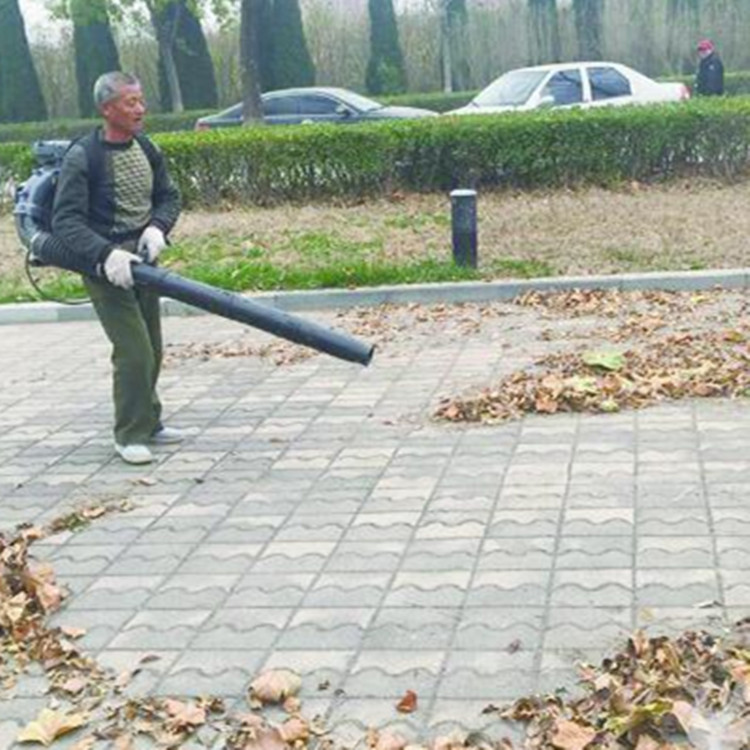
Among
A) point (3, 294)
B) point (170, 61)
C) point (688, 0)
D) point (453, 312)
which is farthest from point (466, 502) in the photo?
point (688, 0)

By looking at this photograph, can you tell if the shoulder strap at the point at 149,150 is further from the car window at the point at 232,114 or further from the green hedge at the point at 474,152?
the car window at the point at 232,114

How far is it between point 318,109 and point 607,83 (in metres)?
5.47

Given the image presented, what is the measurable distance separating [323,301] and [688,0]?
2703 centimetres

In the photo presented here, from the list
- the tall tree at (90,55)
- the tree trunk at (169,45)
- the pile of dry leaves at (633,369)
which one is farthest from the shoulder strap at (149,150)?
the tall tree at (90,55)

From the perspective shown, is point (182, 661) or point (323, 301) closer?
point (182, 661)

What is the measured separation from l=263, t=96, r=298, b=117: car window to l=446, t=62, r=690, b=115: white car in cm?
523

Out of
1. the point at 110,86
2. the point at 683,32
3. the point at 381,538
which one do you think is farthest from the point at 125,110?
the point at 683,32

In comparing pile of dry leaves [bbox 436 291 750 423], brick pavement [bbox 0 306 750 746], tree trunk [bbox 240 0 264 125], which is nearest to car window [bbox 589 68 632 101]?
tree trunk [bbox 240 0 264 125]

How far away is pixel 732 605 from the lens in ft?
13.6

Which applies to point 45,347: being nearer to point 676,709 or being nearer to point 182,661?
point 182,661

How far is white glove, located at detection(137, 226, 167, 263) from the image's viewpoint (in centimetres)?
618

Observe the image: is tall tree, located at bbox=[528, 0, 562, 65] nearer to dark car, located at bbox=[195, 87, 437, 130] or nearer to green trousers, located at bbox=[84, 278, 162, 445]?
dark car, located at bbox=[195, 87, 437, 130]

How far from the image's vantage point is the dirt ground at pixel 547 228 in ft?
34.9

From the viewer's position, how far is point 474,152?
13.2 metres
